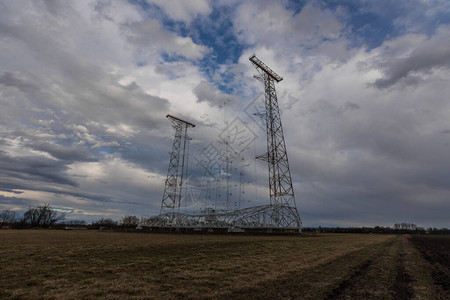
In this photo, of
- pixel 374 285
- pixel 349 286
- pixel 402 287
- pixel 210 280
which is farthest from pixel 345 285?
pixel 210 280

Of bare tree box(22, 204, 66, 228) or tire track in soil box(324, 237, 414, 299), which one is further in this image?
bare tree box(22, 204, 66, 228)

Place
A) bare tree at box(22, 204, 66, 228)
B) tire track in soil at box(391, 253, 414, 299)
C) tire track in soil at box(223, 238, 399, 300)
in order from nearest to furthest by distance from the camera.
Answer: tire track in soil at box(223, 238, 399, 300) < tire track in soil at box(391, 253, 414, 299) < bare tree at box(22, 204, 66, 228)

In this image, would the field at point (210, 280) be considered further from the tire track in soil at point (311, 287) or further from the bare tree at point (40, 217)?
the bare tree at point (40, 217)

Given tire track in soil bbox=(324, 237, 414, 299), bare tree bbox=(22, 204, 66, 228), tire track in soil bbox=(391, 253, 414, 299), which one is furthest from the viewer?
bare tree bbox=(22, 204, 66, 228)

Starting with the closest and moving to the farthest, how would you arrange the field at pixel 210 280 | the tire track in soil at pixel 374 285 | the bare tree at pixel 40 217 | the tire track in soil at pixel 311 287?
the tire track in soil at pixel 311 287 < the field at pixel 210 280 < the tire track in soil at pixel 374 285 < the bare tree at pixel 40 217

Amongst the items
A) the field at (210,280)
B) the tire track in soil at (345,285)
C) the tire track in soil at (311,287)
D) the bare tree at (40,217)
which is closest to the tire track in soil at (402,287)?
the field at (210,280)

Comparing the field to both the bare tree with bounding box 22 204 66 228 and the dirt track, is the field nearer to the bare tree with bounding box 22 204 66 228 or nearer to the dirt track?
the dirt track

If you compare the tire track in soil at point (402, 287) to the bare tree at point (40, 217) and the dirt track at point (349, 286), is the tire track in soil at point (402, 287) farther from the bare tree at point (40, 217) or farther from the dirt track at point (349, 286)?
the bare tree at point (40, 217)

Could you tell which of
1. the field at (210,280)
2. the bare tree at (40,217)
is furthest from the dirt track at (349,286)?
the bare tree at (40,217)

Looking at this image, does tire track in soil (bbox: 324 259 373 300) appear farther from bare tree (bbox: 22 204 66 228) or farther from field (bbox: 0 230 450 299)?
bare tree (bbox: 22 204 66 228)

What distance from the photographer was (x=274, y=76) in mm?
59375

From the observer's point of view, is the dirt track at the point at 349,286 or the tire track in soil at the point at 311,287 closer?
the tire track in soil at the point at 311,287

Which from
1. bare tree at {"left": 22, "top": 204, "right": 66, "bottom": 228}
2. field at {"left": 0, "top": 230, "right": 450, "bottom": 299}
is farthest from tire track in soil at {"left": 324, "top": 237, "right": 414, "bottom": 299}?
bare tree at {"left": 22, "top": 204, "right": 66, "bottom": 228}

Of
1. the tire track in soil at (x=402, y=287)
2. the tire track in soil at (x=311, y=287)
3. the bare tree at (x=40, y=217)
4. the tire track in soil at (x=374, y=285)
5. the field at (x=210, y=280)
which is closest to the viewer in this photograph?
the tire track in soil at (x=311, y=287)
